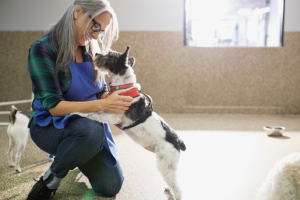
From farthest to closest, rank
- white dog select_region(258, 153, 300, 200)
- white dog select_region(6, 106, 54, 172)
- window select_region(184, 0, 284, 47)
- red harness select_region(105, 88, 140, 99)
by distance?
window select_region(184, 0, 284, 47) < white dog select_region(6, 106, 54, 172) < red harness select_region(105, 88, 140, 99) < white dog select_region(258, 153, 300, 200)

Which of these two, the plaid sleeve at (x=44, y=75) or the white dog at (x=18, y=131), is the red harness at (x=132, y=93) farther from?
the white dog at (x=18, y=131)

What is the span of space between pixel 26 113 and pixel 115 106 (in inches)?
42.8

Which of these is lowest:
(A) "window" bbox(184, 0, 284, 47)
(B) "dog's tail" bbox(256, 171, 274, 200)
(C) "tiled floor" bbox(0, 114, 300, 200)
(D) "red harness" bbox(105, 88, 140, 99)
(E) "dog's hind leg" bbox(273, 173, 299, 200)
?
(C) "tiled floor" bbox(0, 114, 300, 200)

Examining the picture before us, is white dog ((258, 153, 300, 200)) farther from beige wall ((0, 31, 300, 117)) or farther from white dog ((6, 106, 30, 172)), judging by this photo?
beige wall ((0, 31, 300, 117))

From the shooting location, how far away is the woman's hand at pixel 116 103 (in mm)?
1393

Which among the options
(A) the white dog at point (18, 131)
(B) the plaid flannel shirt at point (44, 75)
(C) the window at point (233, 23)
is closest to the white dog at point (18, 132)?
(A) the white dog at point (18, 131)

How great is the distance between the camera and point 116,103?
1.39 metres

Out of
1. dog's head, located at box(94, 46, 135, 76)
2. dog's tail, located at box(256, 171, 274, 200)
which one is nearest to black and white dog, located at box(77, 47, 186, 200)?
dog's head, located at box(94, 46, 135, 76)

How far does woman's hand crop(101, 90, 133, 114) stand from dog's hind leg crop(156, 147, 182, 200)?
12.5 inches

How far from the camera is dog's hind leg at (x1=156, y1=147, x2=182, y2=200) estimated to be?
1.42 meters

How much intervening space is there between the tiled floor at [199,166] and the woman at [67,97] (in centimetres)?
28

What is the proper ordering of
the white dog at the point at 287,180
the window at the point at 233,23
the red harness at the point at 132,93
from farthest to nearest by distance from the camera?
1. the window at the point at 233,23
2. the red harness at the point at 132,93
3. the white dog at the point at 287,180

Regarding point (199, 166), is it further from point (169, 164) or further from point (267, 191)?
point (267, 191)

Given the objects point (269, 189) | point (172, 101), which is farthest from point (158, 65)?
point (269, 189)
